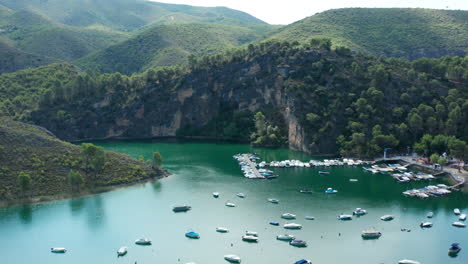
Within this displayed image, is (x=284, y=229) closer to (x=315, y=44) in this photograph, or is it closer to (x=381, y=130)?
(x=381, y=130)

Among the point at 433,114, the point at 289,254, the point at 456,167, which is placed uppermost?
the point at 433,114

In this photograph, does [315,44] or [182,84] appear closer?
[315,44]

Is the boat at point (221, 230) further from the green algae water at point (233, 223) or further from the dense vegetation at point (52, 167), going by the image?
the dense vegetation at point (52, 167)

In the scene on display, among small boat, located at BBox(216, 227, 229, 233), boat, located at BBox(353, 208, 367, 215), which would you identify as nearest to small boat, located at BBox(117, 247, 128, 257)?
small boat, located at BBox(216, 227, 229, 233)

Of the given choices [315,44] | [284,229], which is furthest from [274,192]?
[315,44]

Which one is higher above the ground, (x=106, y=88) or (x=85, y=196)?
(x=106, y=88)

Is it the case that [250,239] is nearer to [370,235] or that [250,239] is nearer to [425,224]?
[370,235]

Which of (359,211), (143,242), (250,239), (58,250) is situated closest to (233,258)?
(250,239)
